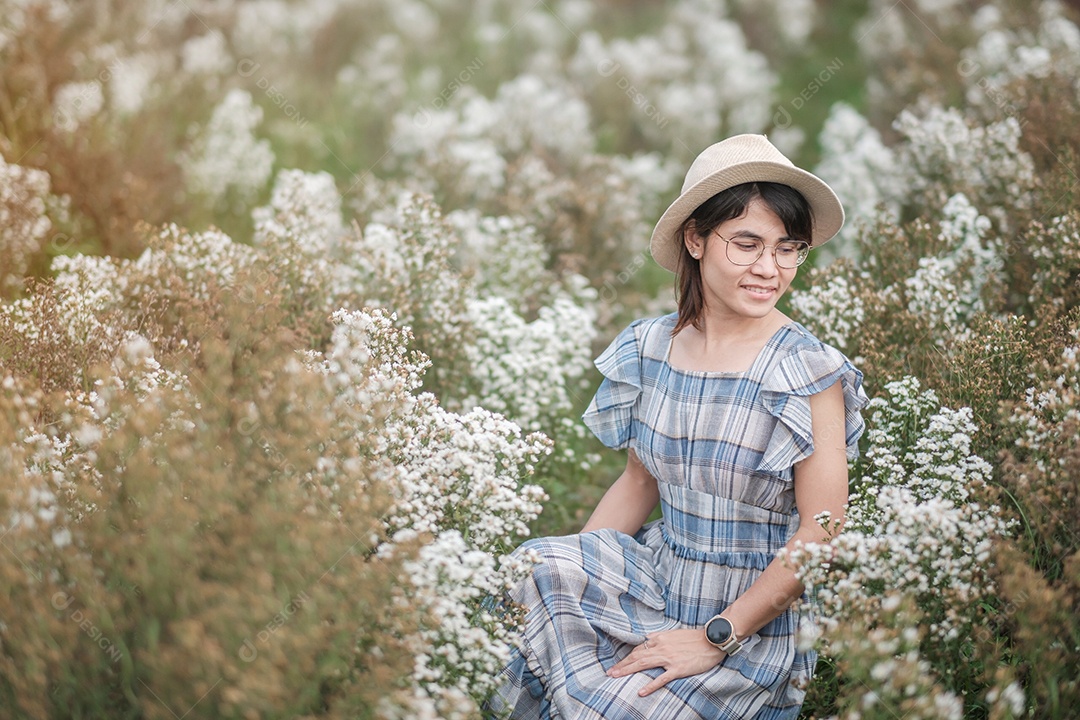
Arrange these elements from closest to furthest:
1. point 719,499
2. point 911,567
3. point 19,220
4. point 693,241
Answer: point 911,567, point 719,499, point 693,241, point 19,220

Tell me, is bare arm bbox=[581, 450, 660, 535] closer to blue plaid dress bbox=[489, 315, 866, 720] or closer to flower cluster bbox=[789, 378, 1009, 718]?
blue plaid dress bbox=[489, 315, 866, 720]

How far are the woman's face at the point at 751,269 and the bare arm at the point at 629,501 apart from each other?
65 centimetres

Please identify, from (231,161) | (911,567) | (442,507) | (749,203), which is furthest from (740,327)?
(231,161)

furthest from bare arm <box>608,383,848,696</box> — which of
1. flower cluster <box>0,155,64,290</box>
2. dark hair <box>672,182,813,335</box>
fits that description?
flower cluster <box>0,155,64,290</box>

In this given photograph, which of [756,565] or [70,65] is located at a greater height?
[70,65]

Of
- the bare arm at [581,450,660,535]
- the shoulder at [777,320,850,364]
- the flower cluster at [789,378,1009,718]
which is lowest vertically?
the flower cluster at [789,378,1009,718]

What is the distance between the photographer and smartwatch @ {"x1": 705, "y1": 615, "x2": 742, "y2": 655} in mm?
2682

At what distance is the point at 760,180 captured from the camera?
114 inches

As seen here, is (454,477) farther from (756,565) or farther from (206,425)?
(756,565)

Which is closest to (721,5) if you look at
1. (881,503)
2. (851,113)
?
(851,113)

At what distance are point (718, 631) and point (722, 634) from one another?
0.01m

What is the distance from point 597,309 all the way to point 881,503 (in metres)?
3.06

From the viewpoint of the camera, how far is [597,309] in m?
5.60

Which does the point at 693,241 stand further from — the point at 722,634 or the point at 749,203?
the point at 722,634
